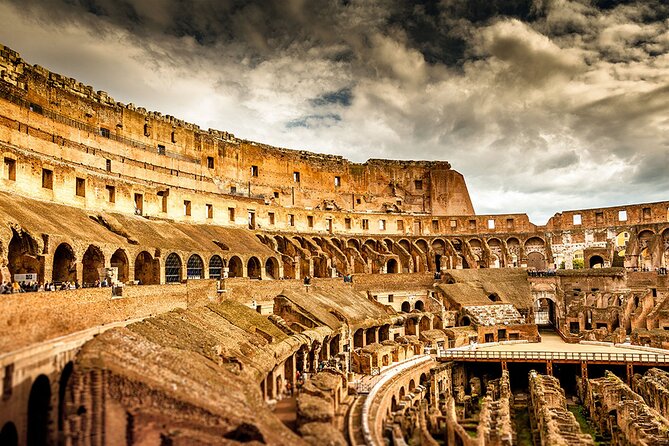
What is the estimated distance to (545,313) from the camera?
173 ft

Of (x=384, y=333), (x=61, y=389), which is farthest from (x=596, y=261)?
(x=61, y=389)

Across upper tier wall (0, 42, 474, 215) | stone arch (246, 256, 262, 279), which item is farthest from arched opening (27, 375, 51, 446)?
stone arch (246, 256, 262, 279)

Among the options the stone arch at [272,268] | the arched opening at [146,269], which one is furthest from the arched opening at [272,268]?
the arched opening at [146,269]

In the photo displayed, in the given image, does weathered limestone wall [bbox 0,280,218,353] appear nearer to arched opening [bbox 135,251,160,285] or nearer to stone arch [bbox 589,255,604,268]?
arched opening [bbox 135,251,160,285]

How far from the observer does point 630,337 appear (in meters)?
37.5

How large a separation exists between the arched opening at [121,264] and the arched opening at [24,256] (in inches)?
203

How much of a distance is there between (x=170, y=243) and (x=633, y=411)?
Result: 2484cm

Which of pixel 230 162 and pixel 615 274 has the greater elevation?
pixel 230 162

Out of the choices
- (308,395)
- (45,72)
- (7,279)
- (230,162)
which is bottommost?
(308,395)

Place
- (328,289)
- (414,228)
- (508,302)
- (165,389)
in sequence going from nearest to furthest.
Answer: (165,389)
(328,289)
(508,302)
(414,228)

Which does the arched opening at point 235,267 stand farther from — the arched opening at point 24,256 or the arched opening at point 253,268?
the arched opening at point 24,256

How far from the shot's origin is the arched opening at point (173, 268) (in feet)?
94.5

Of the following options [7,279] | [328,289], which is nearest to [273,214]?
[328,289]

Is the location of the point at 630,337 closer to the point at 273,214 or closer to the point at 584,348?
the point at 584,348
